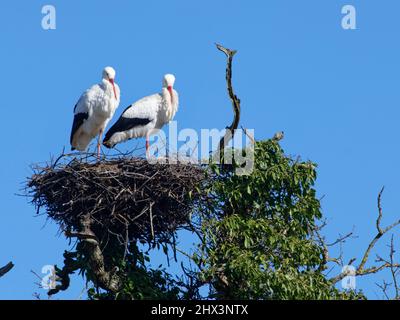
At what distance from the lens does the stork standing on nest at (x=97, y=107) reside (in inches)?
909

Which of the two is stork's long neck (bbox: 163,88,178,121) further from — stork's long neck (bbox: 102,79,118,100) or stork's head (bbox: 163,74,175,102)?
stork's long neck (bbox: 102,79,118,100)

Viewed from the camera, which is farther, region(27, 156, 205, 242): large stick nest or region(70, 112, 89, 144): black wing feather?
region(70, 112, 89, 144): black wing feather

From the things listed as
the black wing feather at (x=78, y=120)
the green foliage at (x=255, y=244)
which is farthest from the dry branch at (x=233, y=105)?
the black wing feather at (x=78, y=120)

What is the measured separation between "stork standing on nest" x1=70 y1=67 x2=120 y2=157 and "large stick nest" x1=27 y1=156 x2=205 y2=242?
2608mm

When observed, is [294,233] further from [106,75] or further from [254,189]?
[106,75]

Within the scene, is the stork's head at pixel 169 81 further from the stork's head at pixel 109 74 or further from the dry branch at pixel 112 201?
the dry branch at pixel 112 201

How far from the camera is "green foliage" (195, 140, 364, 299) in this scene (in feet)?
63.5

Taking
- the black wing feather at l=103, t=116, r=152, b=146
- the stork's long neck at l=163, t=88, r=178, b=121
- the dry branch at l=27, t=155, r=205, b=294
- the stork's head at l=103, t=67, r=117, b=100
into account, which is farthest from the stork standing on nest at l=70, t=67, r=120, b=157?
the dry branch at l=27, t=155, r=205, b=294

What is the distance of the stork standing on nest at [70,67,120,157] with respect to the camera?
23078 millimetres

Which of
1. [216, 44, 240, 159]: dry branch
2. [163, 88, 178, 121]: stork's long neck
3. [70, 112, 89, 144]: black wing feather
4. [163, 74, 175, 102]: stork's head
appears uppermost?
[163, 74, 175, 102]: stork's head

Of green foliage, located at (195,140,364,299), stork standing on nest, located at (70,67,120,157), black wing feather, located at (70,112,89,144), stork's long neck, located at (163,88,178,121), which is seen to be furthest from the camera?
stork's long neck, located at (163,88,178,121)

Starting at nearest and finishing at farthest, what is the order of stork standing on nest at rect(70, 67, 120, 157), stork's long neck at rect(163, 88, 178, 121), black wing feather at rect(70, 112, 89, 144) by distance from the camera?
stork standing on nest at rect(70, 67, 120, 157) < black wing feather at rect(70, 112, 89, 144) < stork's long neck at rect(163, 88, 178, 121)

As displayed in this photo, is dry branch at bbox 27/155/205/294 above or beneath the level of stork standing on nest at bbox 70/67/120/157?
beneath
